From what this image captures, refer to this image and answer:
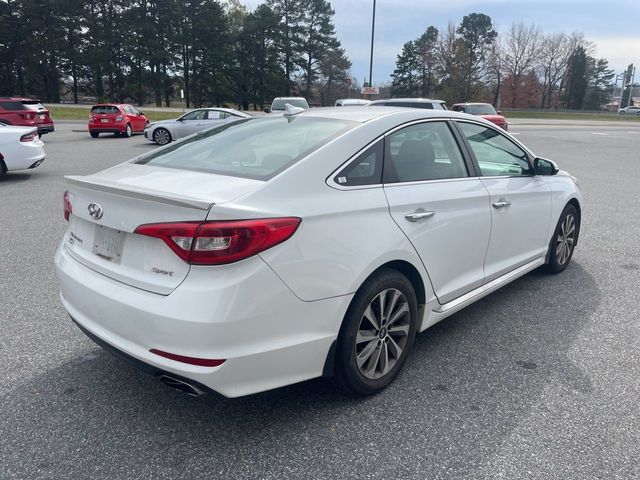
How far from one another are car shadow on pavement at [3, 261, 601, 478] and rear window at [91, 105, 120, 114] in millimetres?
21053

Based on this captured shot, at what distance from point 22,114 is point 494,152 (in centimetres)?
2084

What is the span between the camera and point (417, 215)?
118 inches

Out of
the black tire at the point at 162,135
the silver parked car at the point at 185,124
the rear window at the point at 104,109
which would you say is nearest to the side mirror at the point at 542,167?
the silver parked car at the point at 185,124

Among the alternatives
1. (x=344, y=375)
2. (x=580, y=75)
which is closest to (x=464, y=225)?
(x=344, y=375)

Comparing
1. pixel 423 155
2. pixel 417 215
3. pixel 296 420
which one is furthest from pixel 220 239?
pixel 423 155

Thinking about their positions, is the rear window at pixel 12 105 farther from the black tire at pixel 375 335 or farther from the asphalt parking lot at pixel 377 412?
the black tire at pixel 375 335

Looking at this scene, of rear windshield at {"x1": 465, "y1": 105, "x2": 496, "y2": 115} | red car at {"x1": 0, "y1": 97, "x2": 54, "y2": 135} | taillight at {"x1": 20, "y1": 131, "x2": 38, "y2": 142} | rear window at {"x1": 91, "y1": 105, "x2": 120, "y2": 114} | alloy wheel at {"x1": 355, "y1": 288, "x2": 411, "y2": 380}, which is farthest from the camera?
rear windshield at {"x1": 465, "y1": 105, "x2": 496, "y2": 115}

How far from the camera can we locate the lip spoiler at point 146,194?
7.43 feet

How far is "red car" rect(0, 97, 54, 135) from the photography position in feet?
64.5

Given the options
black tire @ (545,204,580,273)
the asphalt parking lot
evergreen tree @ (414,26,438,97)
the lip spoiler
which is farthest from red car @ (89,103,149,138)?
evergreen tree @ (414,26,438,97)

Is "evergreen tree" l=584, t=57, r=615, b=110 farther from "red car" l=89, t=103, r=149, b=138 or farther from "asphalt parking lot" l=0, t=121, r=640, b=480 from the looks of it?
"asphalt parking lot" l=0, t=121, r=640, b=480

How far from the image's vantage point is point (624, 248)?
614 centimetres

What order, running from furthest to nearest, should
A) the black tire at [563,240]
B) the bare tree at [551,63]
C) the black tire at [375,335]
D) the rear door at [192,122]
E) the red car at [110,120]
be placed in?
the bare tree at [551,63], the red car at [110,120], the rear door at [192,122], the black tire at [563,240], the black tire at [375,335]

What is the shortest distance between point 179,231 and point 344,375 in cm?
116
